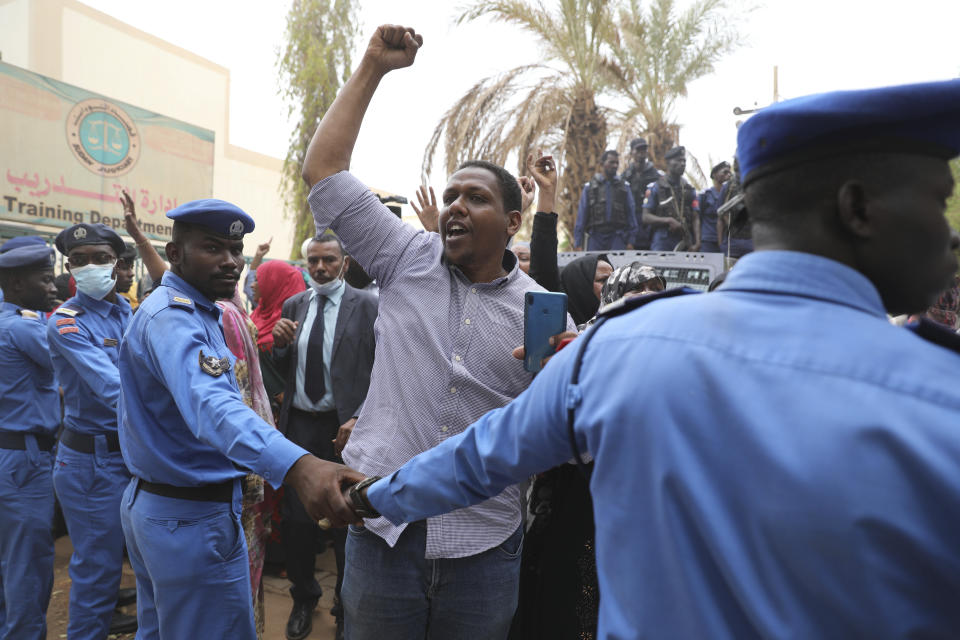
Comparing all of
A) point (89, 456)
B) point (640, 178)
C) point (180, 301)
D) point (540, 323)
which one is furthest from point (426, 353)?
point (640, 178)

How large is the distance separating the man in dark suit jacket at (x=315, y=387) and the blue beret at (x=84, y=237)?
120 cm

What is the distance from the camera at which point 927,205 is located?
0.87 m

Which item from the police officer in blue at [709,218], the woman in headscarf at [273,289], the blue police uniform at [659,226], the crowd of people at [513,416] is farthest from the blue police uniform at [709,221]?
the woman in headscarf at [273,289]

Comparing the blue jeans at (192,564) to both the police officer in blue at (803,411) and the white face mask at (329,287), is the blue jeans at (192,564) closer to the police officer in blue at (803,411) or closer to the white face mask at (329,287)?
the police officer in blue at (803,411)

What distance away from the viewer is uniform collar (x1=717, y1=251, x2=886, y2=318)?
2.87 ft

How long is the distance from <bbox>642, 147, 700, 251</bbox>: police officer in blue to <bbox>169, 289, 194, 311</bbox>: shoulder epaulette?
8.08 metres

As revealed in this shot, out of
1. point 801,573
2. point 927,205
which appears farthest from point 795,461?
point 927,205

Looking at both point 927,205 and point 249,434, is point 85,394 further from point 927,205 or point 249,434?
point 927,205

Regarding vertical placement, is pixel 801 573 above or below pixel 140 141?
below

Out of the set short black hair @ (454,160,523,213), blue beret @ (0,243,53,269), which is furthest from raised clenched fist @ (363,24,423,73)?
blue beret @ (0,243,53,269)

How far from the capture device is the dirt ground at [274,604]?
4.06 metres

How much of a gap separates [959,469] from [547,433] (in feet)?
1.94

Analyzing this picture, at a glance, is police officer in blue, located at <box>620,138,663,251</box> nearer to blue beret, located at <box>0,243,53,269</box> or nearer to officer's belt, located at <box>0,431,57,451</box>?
blue beret, located at <box>0,243,53,269</box>

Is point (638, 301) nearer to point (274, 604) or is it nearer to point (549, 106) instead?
point (274, 604)
